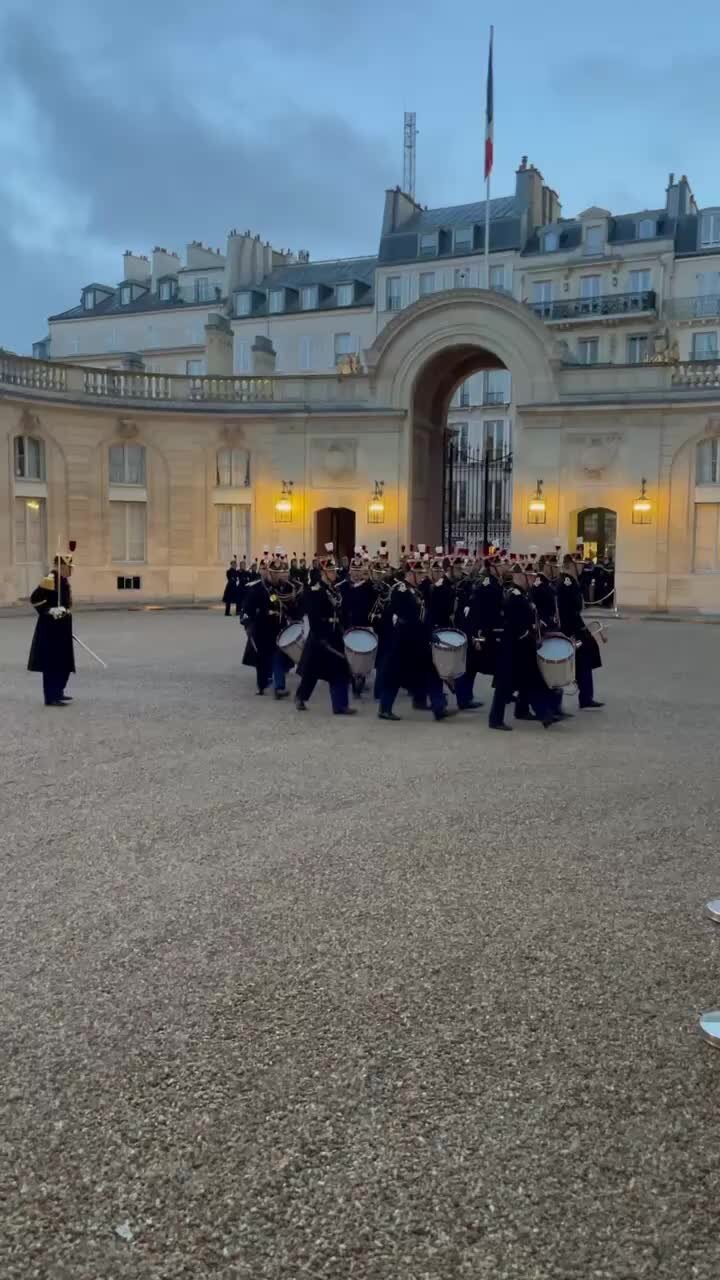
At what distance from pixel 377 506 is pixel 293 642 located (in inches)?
652

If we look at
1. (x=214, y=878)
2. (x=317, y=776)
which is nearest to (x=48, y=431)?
(x=317, y=776)

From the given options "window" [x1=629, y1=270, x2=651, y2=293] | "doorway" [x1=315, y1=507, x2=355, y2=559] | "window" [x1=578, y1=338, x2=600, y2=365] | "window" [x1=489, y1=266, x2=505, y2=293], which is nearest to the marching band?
"doorway" [x1=315, y1=507, x2=355, y2=559]

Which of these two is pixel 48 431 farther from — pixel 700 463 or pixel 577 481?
pixel 700 463

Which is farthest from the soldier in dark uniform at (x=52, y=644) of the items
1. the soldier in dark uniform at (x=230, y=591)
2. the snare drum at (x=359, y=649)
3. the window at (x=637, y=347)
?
the window at (x=637, y=347)

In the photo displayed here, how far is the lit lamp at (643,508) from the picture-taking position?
2722 cm

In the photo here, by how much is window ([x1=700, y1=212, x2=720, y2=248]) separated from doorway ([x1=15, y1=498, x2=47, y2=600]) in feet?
102

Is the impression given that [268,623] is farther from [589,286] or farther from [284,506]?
[589,286]

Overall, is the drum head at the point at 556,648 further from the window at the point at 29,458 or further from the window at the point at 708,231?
the window at the point at 708,231

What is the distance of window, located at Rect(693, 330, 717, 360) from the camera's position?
43925 millimetres

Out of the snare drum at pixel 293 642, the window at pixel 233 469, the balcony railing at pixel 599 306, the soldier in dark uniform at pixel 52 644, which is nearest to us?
the soldier in dark uniform at pixel 52 644

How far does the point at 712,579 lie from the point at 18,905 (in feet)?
79.7

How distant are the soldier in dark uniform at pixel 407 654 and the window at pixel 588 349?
3682cm

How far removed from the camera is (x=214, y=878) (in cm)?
612

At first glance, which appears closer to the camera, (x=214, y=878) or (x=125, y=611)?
(x=214, y=878)
